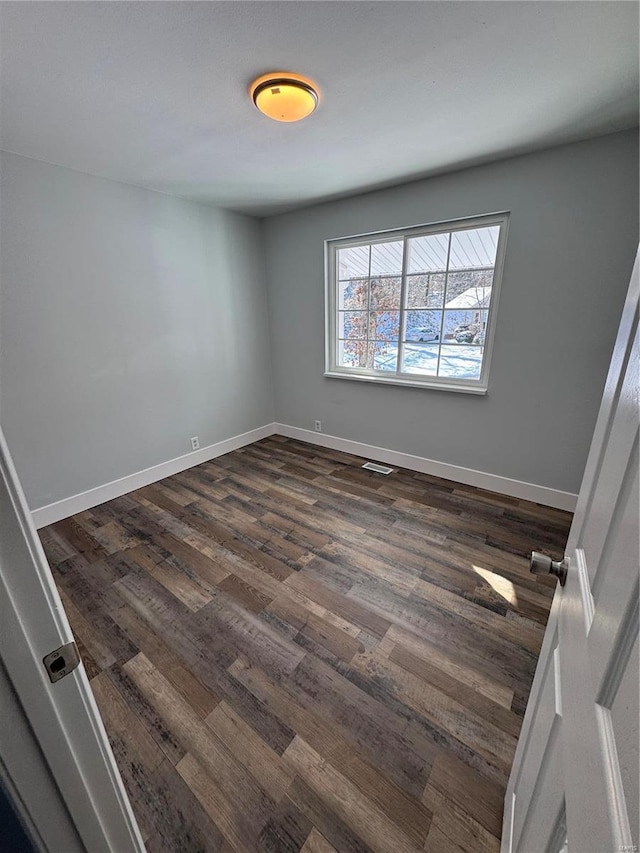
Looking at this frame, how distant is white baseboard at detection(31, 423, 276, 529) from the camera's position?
2504 millimetres

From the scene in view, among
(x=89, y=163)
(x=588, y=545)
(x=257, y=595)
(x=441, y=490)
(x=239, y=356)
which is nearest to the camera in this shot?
(x=588, y=545)

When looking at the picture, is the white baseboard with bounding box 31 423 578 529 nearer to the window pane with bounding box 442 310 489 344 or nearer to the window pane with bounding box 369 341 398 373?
the window pane with bounding box 369 341 398 373

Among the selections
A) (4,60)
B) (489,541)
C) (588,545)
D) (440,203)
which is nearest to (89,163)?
(4,60)

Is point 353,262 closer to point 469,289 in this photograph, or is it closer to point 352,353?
point 352,353

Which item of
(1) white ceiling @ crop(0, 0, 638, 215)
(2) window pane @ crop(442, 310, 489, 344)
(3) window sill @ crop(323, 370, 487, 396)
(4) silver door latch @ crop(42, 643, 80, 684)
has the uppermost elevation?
(1) white ceiling @ crop(0, 0, 638, 215)

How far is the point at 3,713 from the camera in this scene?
1.53 feet

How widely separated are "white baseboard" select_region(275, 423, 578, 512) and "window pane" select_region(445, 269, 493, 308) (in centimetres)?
138

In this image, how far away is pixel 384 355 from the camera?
128 inches

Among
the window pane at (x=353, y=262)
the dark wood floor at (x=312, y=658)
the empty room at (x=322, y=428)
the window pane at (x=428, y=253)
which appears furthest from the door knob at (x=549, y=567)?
the window pane at (x=353, y=262)

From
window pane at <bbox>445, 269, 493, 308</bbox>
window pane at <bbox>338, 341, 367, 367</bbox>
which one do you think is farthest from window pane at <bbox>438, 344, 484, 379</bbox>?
window pane at <bbox>338, 341, 367, 367</bbox>

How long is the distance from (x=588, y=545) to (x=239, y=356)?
3502mm

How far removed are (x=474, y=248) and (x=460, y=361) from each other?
0.86 metres

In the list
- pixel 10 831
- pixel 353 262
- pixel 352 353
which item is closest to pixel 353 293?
pixel 353 262

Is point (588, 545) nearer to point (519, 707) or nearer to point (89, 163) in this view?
point (519, 707)
